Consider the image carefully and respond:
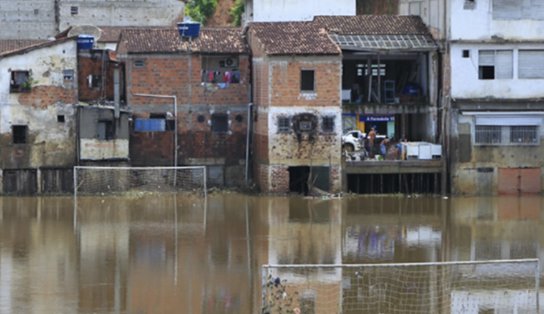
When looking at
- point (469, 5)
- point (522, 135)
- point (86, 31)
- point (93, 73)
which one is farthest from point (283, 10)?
point (522, 135)

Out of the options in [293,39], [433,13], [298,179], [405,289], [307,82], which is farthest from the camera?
[433,13]

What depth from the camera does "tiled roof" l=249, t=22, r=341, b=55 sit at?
1897 inches

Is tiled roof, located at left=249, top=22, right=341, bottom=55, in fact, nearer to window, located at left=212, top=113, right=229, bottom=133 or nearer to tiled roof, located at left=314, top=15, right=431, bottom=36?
tiled roof, located at left=314, top=15, right=431, bottom=36

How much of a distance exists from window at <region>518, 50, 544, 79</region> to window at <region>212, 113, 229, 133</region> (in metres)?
11.4

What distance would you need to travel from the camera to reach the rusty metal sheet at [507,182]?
4962 cm

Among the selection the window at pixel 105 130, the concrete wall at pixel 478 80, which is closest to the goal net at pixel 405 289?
the concrete wall at pixel 478 80

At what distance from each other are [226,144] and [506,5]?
12.0 m

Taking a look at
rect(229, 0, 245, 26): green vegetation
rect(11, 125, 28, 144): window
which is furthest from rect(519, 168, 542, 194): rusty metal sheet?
rect(229, 0, 245, 26): green vegetation

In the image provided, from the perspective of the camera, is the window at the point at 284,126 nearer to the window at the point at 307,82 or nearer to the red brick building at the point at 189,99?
the window at the point at 307,82

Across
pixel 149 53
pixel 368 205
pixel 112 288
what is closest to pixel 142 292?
pixel 112 288

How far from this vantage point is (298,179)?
49344 mm

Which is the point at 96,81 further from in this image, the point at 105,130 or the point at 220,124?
the point at 220,124

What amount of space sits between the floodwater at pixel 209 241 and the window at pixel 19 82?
14.4 ft

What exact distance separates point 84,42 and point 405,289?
78.7 ft
